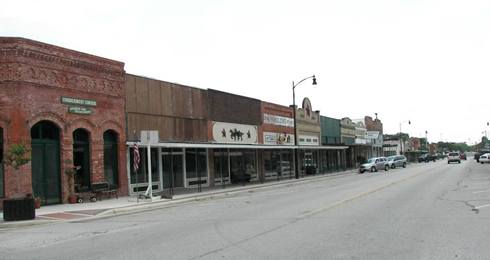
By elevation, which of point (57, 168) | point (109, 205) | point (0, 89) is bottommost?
point (109, 205)

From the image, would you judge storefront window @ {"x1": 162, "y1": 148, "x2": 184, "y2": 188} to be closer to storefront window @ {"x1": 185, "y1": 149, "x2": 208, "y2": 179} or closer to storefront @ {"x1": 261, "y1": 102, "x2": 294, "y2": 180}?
storefront window @ {"x1": 185, "y1": 149, "x2": 208, "y2": 179}

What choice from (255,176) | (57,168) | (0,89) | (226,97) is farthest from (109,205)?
(255,176)

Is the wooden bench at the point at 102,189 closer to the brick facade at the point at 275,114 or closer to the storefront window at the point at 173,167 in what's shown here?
the storefront window at the point at 173,167

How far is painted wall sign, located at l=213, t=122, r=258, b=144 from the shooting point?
37531 mm

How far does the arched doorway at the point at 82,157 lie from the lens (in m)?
25.7

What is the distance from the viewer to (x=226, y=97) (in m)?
39.2

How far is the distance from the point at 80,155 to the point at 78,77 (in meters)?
3.47

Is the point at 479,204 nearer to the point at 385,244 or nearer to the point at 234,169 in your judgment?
the point at 385,244

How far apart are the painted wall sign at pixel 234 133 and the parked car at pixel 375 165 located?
61.0ft

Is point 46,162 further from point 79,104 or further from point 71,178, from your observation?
point 79,104

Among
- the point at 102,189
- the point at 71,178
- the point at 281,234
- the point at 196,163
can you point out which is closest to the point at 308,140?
the point at 196,163

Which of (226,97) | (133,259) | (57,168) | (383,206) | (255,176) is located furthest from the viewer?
(255,176)

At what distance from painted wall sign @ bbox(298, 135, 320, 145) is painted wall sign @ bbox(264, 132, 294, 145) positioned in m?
2.28

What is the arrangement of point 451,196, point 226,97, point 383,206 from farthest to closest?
point 226,97 < point 451,196 < point 383,206
